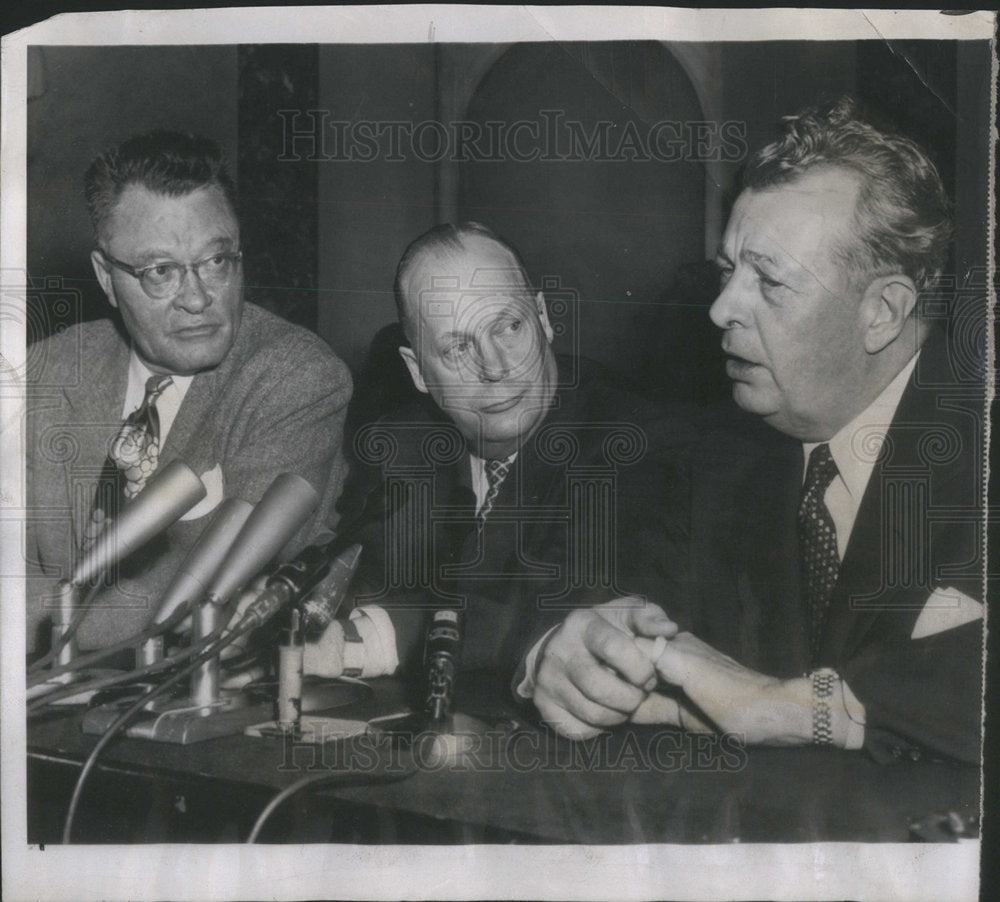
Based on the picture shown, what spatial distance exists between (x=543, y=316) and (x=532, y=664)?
45 centimetres

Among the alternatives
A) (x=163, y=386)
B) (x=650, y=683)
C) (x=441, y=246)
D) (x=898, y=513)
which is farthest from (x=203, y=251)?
(x=898, y=513)

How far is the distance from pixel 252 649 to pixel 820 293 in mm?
858

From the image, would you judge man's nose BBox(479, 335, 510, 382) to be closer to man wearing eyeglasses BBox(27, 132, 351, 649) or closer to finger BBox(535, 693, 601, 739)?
man wearing eyeglasses BBox(27, 132, 351, 649)

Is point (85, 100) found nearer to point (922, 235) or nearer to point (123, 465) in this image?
point (123, 465)

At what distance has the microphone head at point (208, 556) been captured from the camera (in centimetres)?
122

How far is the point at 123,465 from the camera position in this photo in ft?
4.06

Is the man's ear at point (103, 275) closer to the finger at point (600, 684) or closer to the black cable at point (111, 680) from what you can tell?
the black cable at point (111, 680)

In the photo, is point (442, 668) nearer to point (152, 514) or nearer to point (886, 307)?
point (152, 514)

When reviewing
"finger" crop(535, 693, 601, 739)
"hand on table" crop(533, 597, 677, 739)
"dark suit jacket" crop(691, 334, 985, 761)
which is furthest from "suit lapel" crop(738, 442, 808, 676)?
"finger" crop(535, 693, 601, 739)

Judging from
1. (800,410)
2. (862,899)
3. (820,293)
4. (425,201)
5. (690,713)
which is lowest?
(862,899)

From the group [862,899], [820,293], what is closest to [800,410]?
[820,293]

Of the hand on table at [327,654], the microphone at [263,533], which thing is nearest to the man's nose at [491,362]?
the microphone at [263,533]

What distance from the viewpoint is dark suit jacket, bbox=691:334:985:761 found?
121 cm

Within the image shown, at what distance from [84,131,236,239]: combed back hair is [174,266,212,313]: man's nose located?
10cm
